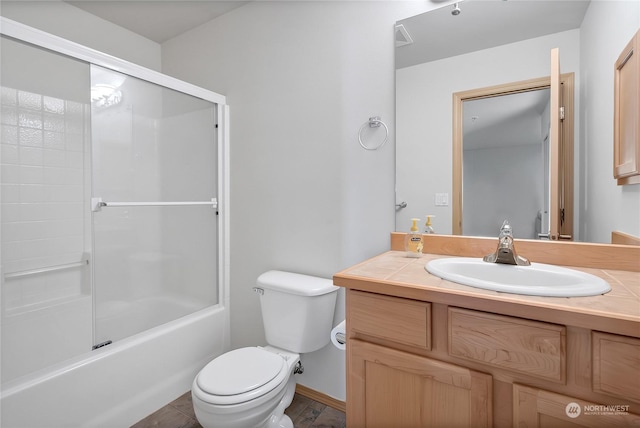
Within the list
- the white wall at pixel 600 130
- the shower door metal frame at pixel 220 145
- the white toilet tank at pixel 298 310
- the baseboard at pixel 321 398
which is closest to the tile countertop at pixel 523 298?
→ the white wall at pixel 600 130

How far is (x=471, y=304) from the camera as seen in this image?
83 centimetres

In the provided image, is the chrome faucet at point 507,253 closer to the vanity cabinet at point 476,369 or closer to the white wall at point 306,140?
the vanity cabinet at point 476,369

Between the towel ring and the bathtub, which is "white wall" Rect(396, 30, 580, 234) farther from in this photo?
the bathtub

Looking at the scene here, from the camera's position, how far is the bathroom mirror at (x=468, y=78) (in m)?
1.18

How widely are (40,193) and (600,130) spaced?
2913mm

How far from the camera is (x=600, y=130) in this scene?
1.13m

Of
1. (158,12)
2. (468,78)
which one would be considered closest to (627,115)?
(468,78)

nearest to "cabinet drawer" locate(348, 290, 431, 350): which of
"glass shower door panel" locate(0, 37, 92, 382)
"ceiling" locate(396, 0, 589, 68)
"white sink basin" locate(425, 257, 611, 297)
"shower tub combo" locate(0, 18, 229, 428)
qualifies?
"white sink basin" locate(425, 257, 611, 297)

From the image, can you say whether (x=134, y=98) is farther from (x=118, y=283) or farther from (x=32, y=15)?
(x=118, y=283)

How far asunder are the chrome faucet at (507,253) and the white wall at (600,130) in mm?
283

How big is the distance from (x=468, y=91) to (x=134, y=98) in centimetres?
185

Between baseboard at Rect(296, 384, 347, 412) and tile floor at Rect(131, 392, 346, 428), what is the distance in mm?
16

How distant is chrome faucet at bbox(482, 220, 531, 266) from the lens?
1132 millimetres

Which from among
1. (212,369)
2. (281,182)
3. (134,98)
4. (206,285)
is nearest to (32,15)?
(134,98)
